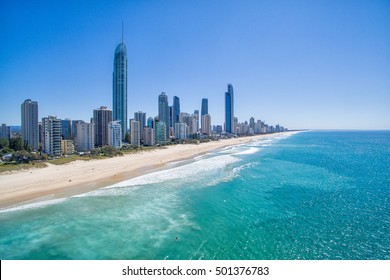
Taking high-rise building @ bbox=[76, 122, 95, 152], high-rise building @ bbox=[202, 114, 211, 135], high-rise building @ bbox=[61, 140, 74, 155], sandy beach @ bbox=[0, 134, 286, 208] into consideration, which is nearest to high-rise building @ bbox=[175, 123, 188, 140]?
high-rise building @ bbox=[202, 114, 211, 135]

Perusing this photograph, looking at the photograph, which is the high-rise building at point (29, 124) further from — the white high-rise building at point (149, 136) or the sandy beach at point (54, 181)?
the white high-rise building at point (149, 136)

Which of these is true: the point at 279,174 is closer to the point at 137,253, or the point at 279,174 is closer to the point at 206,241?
the point at 206,241

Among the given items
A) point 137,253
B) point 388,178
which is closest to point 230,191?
point 137,253

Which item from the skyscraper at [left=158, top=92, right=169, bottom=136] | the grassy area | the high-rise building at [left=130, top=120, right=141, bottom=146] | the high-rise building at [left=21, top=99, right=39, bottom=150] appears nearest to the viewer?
the grassy area

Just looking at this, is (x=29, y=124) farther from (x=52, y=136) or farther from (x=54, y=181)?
(x=54, y=181)

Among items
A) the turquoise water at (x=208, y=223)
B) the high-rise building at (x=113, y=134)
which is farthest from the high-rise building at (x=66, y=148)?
the turquoise water at (x=208, y=223)

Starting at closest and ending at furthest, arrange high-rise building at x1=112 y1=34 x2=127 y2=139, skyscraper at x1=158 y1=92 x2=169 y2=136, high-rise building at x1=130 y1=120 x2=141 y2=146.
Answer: high-rise building at x1=130 y1=120 x2=141 y2=146 < high-rise building at x1=112 y1=34 x2=127 y2=139 < skyscraper at x1=158 y1=92 x2=169 y2=136

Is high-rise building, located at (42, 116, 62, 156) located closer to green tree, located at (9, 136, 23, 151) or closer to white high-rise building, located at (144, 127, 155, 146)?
green tree, located at (9, 136, 23, 151)

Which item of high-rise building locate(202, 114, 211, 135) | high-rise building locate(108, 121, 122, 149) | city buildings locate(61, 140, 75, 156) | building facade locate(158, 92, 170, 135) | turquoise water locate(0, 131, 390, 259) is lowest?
turquoise water locate(0, 131, 390, 259)
